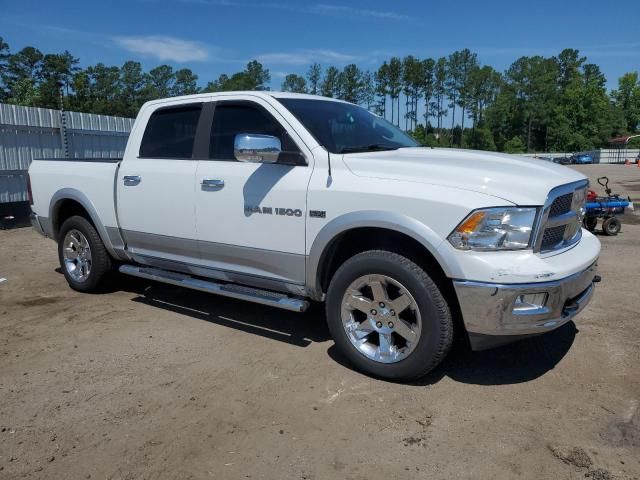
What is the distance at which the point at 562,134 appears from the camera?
91750 millimetres

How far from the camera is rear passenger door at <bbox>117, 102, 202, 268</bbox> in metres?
4.56

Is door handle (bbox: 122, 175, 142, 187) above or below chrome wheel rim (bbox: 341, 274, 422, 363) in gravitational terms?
above

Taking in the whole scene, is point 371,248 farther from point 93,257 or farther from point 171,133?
point 93,257

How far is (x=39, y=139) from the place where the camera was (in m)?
11.8

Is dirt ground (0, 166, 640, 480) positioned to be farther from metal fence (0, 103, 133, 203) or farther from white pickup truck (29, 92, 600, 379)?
metal fence (0, 103, 133, 203)

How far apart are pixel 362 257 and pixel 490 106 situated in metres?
108

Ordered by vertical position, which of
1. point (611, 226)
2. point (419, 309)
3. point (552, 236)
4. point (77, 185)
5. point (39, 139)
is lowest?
point (611, 226)

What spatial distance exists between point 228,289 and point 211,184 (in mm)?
869

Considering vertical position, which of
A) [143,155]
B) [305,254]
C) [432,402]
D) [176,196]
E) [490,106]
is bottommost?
[432,402]

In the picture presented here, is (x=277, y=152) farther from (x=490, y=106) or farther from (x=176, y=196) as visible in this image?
(x=490, y=106)

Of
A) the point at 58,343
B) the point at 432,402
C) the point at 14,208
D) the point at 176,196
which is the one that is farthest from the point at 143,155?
the point at 14,208

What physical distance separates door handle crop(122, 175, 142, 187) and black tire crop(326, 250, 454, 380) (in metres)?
2.28

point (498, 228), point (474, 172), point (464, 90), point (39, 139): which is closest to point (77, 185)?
point (474, 172)

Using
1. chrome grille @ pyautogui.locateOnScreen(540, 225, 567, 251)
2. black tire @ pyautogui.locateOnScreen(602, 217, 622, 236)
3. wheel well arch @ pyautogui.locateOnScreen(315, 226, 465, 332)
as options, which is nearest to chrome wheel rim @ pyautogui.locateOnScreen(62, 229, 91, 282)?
wheel well arch @ pyautogui.locateOnScreen(315, 226, 465, 332)
